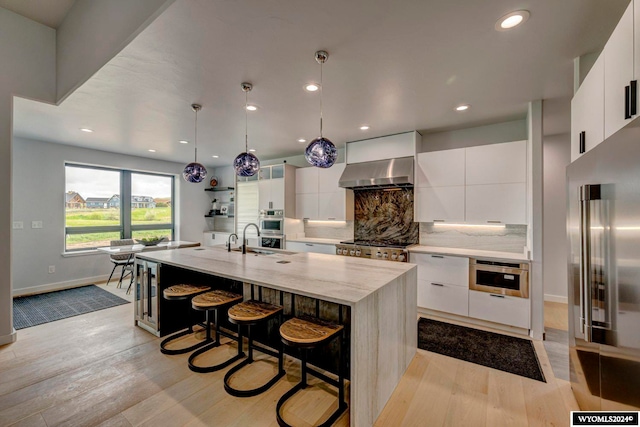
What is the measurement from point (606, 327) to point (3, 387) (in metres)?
4.14

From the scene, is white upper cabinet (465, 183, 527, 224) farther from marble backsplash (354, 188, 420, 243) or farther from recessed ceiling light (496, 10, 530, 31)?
recessed ceiling light (496, 10, 530, 31)

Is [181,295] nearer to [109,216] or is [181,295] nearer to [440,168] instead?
[440,168]

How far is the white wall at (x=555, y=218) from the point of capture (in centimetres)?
407

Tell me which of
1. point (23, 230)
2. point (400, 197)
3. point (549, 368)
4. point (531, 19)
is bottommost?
point (549, 368)

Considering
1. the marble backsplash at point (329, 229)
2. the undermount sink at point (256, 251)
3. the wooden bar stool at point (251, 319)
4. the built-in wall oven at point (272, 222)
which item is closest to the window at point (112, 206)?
the built-in wall oven at point (272, 222)

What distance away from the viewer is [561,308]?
3916 millimetres

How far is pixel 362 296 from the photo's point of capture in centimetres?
161

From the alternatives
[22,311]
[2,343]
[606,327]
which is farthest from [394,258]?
[22,311]

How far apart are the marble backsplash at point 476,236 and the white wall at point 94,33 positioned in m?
4.07

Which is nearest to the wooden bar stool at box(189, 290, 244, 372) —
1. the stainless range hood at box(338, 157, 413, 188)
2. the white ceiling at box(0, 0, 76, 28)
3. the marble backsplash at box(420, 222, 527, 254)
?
the stainless range hood at box(338, 157, 413, 188)

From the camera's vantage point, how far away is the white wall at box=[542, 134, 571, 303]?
13.3 ft

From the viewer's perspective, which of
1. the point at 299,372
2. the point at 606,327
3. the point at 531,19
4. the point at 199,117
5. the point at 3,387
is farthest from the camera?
the point at 199,117

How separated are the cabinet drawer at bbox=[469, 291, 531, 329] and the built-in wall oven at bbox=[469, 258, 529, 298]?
66 millimetres

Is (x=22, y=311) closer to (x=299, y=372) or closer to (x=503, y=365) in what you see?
(x=299, y=372)
